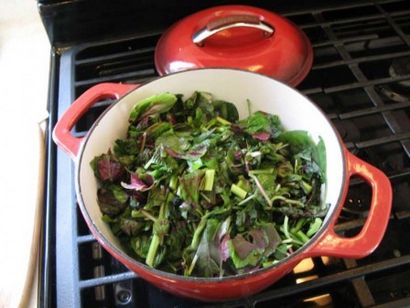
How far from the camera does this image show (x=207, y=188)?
56 cm

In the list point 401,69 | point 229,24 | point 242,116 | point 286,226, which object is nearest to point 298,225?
point 286,226

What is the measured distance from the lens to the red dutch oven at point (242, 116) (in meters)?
0.46

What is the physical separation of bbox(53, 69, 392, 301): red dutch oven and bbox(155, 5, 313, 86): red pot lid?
3.1 inches

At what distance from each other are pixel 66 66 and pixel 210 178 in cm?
43

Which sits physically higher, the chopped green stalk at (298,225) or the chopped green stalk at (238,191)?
the chopped green stalk at (238,191)

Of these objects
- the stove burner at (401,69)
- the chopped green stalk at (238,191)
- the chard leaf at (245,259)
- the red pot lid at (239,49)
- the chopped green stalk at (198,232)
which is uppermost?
the red pot lid at (239,49)

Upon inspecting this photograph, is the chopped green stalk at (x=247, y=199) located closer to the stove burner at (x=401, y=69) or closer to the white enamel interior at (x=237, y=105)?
the white enamel interior at (x=237, y=105)

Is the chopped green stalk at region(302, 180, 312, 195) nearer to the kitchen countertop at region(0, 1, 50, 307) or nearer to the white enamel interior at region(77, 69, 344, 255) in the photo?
the white enamel interior at region(77, 69, 344, 255)

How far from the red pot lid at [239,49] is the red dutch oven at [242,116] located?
0.08 meters

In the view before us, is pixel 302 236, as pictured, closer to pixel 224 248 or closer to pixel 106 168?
pixel 224 248

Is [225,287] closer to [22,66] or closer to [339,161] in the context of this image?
[339,161]

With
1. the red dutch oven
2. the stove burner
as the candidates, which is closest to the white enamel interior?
the red dutch oven

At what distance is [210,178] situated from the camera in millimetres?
569

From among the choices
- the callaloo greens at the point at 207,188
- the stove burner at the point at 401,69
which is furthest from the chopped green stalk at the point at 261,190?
the stove burner at the point at 401,69
